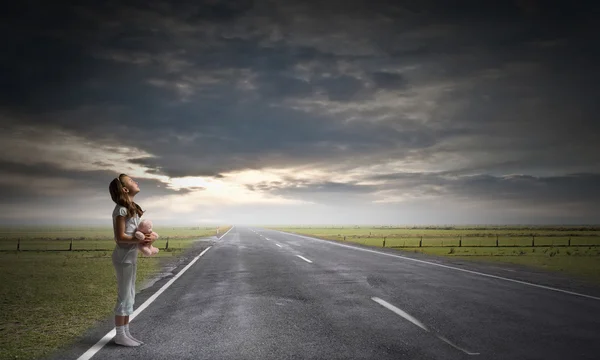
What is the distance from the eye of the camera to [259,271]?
12969mm

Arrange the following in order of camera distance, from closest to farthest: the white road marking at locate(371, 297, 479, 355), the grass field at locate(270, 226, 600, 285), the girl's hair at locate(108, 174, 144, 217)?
the girl's hair at locate(108, 174, 144, 217)
the white road marking at locate(371, 297, 479, 355)
the grass field at locate(270, 226, 600, 285)

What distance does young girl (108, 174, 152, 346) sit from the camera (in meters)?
4.61

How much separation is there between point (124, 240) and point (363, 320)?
3937 mm

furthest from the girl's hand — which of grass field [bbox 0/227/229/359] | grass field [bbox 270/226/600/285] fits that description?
grass field [bbox 270/226/600/285]

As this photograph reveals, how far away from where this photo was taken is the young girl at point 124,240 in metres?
4.61

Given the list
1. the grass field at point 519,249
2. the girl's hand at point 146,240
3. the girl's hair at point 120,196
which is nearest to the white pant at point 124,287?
the girl's hand at point 146,240

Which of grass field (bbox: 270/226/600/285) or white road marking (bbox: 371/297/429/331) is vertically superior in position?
white road marking (bbox: 371/297/429/331)

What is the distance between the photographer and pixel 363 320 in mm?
6195

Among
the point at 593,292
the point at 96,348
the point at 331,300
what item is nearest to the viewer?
the point at 96,348

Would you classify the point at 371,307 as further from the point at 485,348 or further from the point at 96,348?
the point at 96,348

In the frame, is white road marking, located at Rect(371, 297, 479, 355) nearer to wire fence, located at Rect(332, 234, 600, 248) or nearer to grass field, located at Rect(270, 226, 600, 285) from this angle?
grass field, located at Rect(270, 226, 600, 285)

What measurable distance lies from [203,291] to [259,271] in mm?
3913

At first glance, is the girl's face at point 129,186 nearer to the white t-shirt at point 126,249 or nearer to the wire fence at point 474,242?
the white t-shirt at point 126,249

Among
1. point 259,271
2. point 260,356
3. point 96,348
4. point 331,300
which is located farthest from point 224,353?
point 259,271
